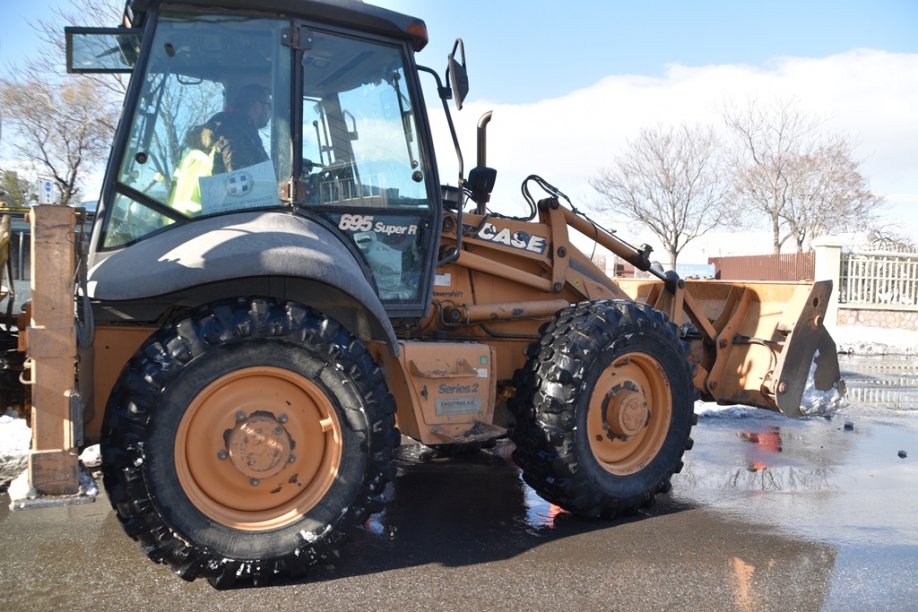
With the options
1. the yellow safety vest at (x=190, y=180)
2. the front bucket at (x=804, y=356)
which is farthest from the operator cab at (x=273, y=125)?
the front bucket at (x=804, y=356)

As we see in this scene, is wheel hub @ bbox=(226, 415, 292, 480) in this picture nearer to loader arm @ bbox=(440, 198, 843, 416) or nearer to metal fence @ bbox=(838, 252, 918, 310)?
loader arm @ bbox=(440, 198, 843, 416)

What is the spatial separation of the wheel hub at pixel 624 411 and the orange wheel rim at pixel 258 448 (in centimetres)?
194

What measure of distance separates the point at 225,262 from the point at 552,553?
236cm

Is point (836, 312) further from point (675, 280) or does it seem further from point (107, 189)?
point (107, 189)

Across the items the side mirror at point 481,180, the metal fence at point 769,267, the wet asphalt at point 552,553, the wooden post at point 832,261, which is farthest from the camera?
the metal fence at point 769,267

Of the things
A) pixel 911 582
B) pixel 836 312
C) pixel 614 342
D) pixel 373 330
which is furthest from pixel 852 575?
pixel 836 312

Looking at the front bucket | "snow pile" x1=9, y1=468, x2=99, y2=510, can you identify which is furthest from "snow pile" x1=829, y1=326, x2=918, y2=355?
"snow pile" x1=9, y1=468, x2=99, y2=510

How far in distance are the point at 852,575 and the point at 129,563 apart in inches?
147

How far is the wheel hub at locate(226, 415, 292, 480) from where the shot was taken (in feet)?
12.1

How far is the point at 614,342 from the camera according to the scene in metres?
4.91

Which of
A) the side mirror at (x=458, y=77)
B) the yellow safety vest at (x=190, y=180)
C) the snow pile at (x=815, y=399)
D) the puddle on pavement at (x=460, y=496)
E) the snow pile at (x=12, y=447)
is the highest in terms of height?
the side mirror at (x=458, y=77)

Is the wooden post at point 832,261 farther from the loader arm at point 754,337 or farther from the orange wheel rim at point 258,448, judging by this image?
the orange wheel rim at point 258,448

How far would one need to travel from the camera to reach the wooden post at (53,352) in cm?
335

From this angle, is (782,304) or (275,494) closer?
(275,494)
